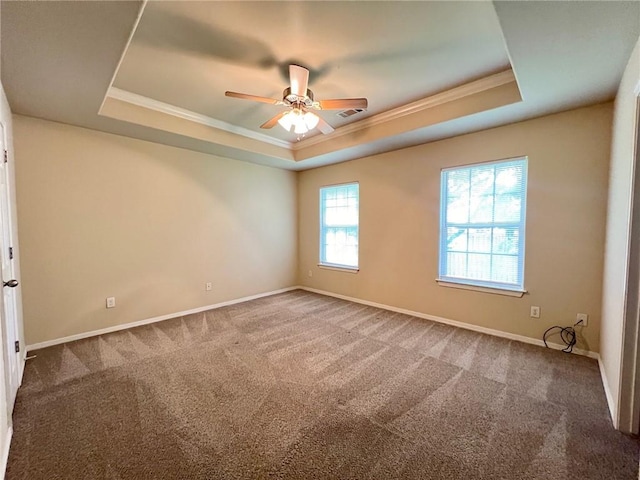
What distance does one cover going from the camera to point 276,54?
7.25 feet

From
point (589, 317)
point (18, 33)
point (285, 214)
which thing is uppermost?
point (18, 33)

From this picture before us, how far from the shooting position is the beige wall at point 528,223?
262 cm

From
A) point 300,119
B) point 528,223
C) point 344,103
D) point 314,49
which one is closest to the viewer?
point 314,49

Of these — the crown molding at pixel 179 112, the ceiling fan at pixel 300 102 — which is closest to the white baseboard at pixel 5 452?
the ceiling fan at pixel 300 102

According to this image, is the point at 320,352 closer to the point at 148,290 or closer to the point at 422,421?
the point at 422,421

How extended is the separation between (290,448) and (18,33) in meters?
2.94

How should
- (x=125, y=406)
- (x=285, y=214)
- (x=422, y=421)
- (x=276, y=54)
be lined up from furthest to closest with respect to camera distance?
(x=285, y=214), (x=276, y=54), (x=125, y=406), (x=422, y=421)

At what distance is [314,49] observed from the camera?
7.09 ft

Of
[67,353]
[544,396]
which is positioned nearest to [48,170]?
[67,353]

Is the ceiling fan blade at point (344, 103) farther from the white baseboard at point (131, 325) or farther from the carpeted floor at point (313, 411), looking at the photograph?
the white baseboard at point (131, 325)

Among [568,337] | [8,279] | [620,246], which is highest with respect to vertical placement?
[620,246]

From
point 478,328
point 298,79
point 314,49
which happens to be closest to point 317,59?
point 314,49

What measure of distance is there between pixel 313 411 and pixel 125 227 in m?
3.22

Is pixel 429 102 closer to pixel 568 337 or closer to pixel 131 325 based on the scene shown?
pixel 568 337
